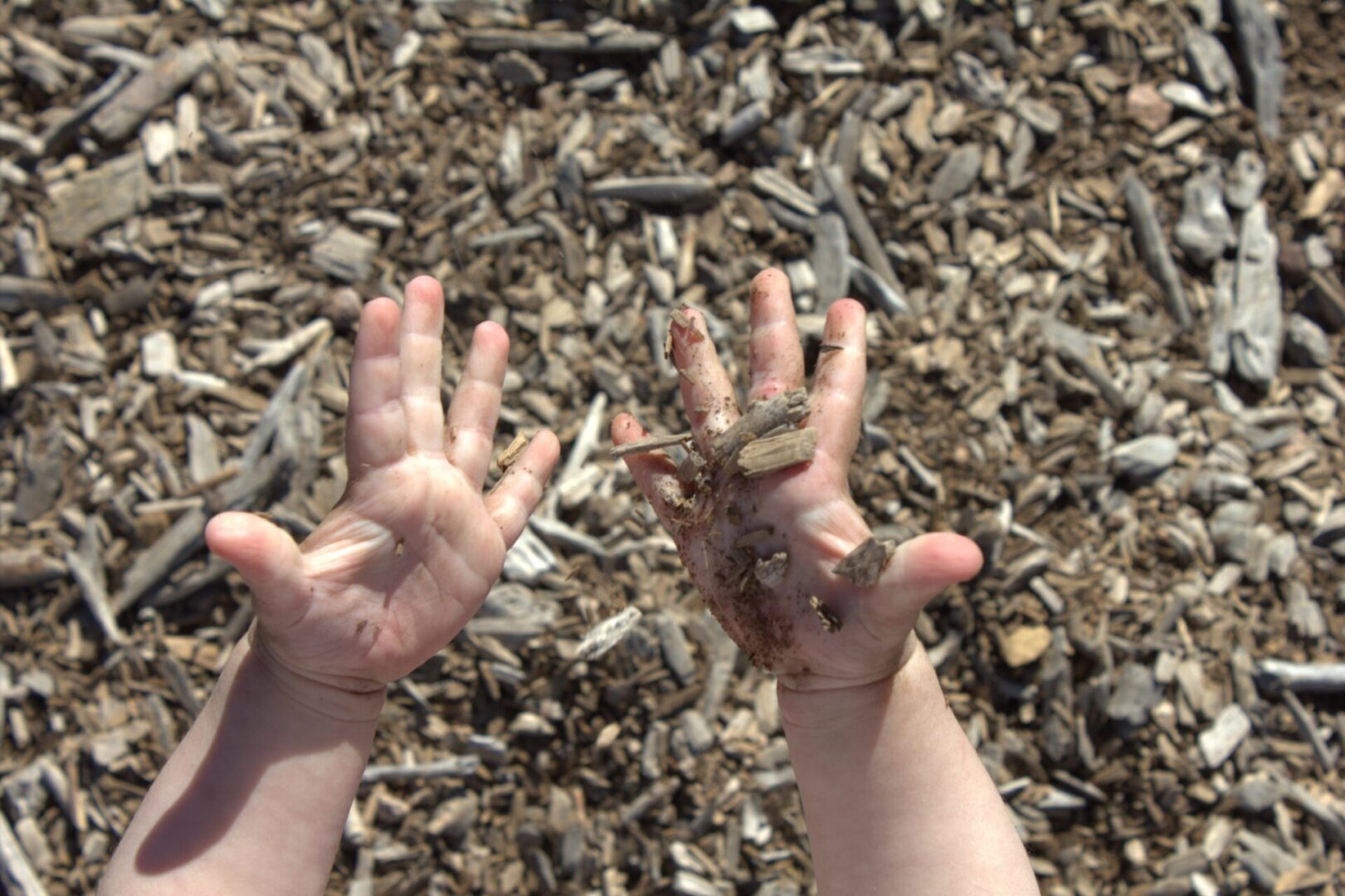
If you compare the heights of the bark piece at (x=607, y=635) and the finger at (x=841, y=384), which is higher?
the finger at (x=841, y=384)

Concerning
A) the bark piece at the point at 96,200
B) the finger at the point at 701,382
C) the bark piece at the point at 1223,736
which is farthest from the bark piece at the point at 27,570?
the bark piece at the point at 1223,736

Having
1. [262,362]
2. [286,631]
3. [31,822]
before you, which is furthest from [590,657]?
[31,822]

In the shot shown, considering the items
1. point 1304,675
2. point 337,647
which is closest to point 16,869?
point 337,647

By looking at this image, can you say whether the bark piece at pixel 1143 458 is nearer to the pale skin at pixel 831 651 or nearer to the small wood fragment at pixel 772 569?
the pale skin at pixel 831 651

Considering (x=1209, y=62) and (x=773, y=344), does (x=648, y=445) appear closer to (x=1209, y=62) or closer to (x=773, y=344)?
(x=773, y=344)

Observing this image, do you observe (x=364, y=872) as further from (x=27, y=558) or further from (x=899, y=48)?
(x=899, y=48)

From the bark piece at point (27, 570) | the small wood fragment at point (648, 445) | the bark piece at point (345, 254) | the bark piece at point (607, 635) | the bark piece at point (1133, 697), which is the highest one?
the small wood fragment at point (648, 445)

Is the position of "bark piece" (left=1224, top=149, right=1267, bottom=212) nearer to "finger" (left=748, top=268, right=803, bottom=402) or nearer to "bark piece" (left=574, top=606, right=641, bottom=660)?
"finger" (left=748, top=268, right=803, bottom=402)

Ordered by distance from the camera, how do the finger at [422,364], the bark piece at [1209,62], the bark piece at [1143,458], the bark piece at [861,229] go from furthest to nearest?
the bark piece at [1209,62] < the bark piece at [861,229] < the bark piece at [1143,458] < the finger at [422,364]
